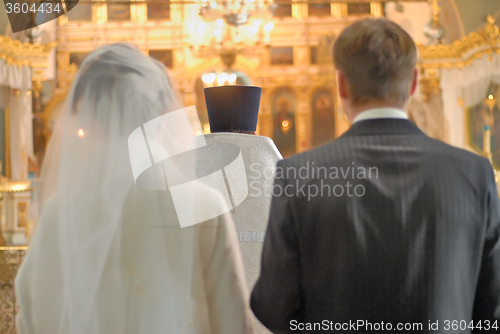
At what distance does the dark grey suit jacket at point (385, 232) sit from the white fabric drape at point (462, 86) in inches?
269

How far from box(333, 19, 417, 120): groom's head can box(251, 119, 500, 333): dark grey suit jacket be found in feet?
0.17

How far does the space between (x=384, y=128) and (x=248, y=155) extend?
0.86m

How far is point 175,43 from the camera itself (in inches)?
418

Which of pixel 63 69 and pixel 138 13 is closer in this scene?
pixel 63 69

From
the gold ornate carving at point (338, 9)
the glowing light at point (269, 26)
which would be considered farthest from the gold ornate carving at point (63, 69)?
the gold ornate carving at point (338, 9)

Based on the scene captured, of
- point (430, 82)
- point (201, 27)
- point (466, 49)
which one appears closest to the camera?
point (466, 49)

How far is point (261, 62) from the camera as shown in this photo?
10.5 m

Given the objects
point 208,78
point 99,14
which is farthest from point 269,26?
point 99,14

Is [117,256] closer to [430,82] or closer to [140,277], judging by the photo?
[140,277]

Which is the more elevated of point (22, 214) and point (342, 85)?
point (342, 85)

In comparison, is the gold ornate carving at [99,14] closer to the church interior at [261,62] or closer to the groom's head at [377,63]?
the church interior at [261,62]

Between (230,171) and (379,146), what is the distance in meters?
0.92

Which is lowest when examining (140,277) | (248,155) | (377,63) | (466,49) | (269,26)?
(140,277)

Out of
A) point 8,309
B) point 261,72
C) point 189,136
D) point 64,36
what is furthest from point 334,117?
point 189,136
